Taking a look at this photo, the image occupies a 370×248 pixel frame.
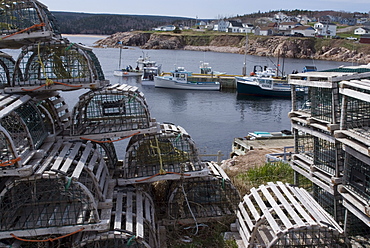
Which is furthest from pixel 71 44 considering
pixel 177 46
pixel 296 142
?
pixel 177 46

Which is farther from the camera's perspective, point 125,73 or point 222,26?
point 222,26

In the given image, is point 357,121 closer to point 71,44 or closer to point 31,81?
point 71,44

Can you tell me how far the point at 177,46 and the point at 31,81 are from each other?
8886 centimetres

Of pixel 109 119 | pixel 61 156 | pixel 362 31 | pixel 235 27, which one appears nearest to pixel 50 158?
pixel 61 156

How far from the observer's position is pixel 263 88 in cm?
3416

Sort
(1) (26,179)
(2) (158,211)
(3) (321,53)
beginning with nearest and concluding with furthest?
1. (1) (26,179)
2. (2) (158,211)
3. (3) (321,53)

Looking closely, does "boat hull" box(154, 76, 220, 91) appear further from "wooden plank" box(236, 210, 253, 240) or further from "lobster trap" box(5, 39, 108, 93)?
"wooden plank" box(236, 210, 253, 240)

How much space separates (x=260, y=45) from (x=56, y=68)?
77.6 metres

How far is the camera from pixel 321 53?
2926 inches

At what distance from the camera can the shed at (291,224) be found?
5047mm

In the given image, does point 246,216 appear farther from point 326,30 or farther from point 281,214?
point 326,30

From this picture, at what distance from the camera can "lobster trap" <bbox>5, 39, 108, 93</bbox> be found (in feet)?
20.4

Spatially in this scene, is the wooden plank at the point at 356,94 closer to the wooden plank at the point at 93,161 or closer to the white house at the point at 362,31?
the wooden plank at the point at 93,161

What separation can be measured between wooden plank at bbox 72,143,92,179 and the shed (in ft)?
8.38
